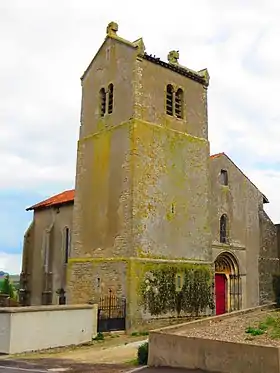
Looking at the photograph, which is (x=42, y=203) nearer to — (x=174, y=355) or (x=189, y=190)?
(x=189, y=190)

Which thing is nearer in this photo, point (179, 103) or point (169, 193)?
point (169, 193)

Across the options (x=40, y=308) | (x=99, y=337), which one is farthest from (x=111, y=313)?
(x=40, y=308)

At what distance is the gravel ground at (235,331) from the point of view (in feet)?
43.1

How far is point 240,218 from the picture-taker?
2833 cm

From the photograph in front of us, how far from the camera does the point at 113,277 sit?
891 inches

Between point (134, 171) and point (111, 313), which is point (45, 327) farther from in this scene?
point (134, 171)

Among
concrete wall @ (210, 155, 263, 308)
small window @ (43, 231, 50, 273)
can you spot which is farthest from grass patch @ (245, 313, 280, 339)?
small window @ (43, 231, 50, 273)

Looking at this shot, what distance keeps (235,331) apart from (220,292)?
41.5 ft

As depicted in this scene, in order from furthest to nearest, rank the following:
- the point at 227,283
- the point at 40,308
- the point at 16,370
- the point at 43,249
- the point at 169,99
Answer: the point at 43,249 → the point at 227,283 → the point at 169,99 → the point at 40,308 → the point at 16,370

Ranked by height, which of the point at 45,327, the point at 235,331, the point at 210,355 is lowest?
the point at 210,355

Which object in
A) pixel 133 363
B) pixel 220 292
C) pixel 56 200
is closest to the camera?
pixel 133 363

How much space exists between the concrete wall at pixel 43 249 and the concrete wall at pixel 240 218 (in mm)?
9223

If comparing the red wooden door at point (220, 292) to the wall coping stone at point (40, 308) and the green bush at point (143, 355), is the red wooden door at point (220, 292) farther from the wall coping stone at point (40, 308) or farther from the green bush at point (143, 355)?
the green bush at point (143, 355)

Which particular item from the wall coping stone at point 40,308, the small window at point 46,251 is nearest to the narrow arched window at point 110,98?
the small window at point 46,251
